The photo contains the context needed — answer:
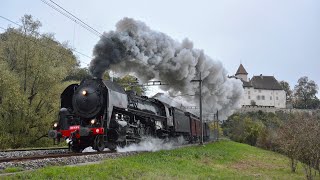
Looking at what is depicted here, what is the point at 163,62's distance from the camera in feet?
86.8

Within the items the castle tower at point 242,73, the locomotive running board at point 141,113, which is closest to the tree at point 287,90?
the castle tower at point 242,73

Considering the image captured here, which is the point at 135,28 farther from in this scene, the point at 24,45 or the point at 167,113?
the point at 24,45

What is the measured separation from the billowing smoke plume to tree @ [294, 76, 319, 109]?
86505 mm

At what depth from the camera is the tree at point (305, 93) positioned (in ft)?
382

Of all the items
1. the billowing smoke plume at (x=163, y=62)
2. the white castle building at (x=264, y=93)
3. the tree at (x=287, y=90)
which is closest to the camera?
the billowing smoke plume at (x=163, y=62)

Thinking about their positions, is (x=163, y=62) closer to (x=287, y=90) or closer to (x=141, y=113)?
(x=141, y=113)

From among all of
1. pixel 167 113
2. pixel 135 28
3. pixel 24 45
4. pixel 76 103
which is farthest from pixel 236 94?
pixel 76 103

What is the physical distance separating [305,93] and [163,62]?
103 meters

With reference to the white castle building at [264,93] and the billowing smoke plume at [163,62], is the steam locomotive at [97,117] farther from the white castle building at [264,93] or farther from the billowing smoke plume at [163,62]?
the white castle building at [264,93]

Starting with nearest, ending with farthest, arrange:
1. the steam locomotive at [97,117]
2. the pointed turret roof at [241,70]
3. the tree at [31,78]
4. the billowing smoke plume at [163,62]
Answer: the steam locomotive at [97,117], the billowing smoke plume at [163,62], the tree at [31,78], the pointed turret roof at [241,70]

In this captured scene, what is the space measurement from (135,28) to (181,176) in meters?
13.7

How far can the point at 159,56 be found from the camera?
25703 millimetres

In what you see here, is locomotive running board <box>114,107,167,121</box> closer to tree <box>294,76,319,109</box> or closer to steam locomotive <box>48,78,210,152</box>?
steam locomotive <box>48,78,210,152</box>

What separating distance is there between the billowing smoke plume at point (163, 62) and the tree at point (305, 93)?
86505 mm
